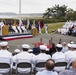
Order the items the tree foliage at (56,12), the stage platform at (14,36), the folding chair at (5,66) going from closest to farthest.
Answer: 1. the folding chair at (5,66)
2. the stage platform at (14,36)
3. the tree foliage at (56,12)

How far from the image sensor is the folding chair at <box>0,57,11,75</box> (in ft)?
25.2

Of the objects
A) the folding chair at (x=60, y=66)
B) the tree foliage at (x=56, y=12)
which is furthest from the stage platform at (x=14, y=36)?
the tree foliage at (x=56, y=12)

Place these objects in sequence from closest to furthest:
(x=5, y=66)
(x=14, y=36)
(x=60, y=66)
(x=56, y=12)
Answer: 1. (x=5, y=66)
2. (x=60, y=66)
3. (x=14, y=36)
4. (x=56, y=12)

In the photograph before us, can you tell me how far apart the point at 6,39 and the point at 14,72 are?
15.7 m

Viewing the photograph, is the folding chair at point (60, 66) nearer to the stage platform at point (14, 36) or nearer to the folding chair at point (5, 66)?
the folding chair at point (5, 66)

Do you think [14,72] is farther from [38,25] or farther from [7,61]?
[38,25]

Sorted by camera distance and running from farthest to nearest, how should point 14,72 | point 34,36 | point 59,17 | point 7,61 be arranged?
point 59,17, point 34,36, point 14,72, point 7,61

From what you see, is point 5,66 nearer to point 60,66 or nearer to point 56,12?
point 60,66

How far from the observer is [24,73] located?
7.94 metres

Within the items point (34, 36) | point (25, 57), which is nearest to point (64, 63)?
point (25, 57)

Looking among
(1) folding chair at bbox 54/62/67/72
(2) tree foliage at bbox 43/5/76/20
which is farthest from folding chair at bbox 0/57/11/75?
(2) tree foliage at bbox 43/5/76/20

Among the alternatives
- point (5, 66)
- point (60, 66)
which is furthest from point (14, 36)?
point (5, 66)

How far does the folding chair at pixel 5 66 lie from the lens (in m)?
7.67

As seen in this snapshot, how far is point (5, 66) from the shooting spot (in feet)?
25.2
